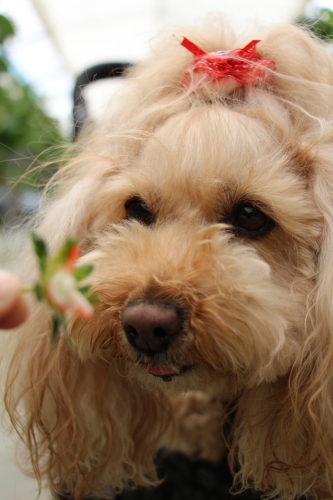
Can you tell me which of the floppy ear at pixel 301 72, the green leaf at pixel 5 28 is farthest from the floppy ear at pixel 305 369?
the green leaf at pixel 5 28

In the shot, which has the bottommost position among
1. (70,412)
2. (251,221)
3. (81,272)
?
(70,412)

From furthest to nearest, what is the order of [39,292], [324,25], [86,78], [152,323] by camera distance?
[86,78] → [324,25] → [152,323] → [39,292]

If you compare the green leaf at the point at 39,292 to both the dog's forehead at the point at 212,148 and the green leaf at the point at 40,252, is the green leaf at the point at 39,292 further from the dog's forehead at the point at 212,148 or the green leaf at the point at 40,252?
the dog's forehead at the point at 212,148

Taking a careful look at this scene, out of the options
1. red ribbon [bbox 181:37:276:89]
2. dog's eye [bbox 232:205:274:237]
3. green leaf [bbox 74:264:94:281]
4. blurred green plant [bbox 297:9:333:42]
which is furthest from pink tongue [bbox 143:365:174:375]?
blurred green plant [bbox 297:9:333:42]

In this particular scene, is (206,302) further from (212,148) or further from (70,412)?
(70,412)

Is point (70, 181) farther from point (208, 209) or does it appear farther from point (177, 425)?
point (177, 425)

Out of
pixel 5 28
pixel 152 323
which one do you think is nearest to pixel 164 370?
pixel 152 323

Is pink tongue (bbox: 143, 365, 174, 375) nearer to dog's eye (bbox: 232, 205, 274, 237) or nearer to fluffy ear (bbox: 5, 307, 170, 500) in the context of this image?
fluffy ear (bbox: 5, 307, 170, 500)

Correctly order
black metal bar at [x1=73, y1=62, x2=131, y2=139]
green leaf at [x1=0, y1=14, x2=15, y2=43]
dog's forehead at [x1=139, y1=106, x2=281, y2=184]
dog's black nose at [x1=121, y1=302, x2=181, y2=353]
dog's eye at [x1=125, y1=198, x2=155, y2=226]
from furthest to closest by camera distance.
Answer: green leaf at [x1=0, y1=14, x2=15, y2=43] → black metal bar at [x1=73, y1=62, x2=131, y2=139] → dog's eye at [x1=125, y1=198, x2=155, y2=226] → dog's forehead at [x1=139, y1=106, x2=281, y2=184] → dog's black nose at [x1=121, y1=302, x2=181, y2=353]
